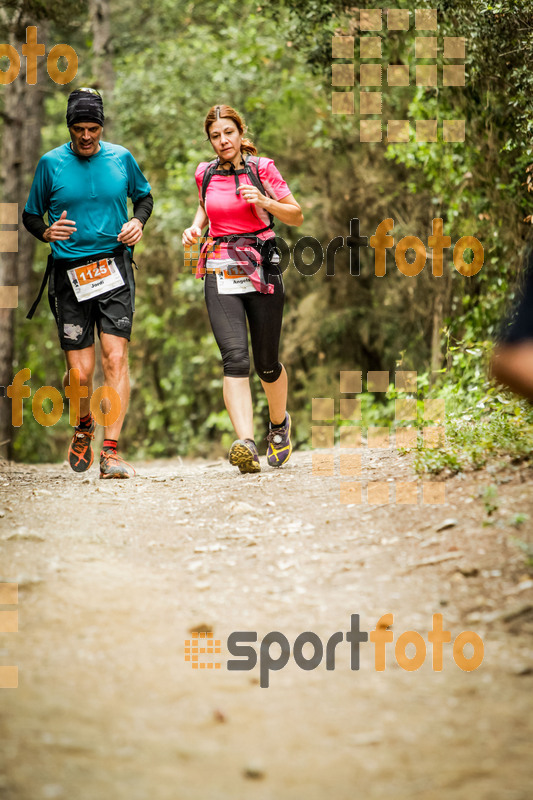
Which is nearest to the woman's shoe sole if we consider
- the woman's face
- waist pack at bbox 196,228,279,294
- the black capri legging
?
the black capri legging

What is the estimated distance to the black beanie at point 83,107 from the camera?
534 centimetres

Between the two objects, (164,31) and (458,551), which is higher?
(164,31)

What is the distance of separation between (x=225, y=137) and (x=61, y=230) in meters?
1.25

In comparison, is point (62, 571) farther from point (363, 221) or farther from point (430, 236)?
point (363, 221)

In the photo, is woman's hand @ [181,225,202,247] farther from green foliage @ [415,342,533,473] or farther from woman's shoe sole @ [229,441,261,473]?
green foliage @ [415,342,533,473]

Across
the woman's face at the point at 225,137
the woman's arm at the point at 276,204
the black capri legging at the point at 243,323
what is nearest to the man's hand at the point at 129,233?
the black capri legging at the point at 243,323

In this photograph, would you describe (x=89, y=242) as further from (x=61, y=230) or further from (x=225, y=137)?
(x=225, y=137)

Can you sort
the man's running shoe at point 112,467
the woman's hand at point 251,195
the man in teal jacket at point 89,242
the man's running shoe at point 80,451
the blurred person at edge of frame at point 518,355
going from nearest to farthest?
the blurred person at edge of frame at point 518,355 → the woman's hand at point 251,195 → the man in teal jacket at point 89,242 → the man's running shoe at point 112,467 → the man's running shoe at point 80,451

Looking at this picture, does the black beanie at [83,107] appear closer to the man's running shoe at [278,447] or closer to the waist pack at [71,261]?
the waist pack at [71,261]

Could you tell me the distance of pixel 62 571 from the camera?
3.31 metres

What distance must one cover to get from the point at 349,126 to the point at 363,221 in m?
1.17

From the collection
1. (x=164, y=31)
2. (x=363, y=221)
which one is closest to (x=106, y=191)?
(x=363, y=221)

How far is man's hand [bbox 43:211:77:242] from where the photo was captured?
5348 millimetres

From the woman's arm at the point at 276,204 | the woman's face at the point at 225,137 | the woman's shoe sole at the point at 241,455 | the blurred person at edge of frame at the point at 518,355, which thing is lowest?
the woman's shoe sole at the point at 241,455
